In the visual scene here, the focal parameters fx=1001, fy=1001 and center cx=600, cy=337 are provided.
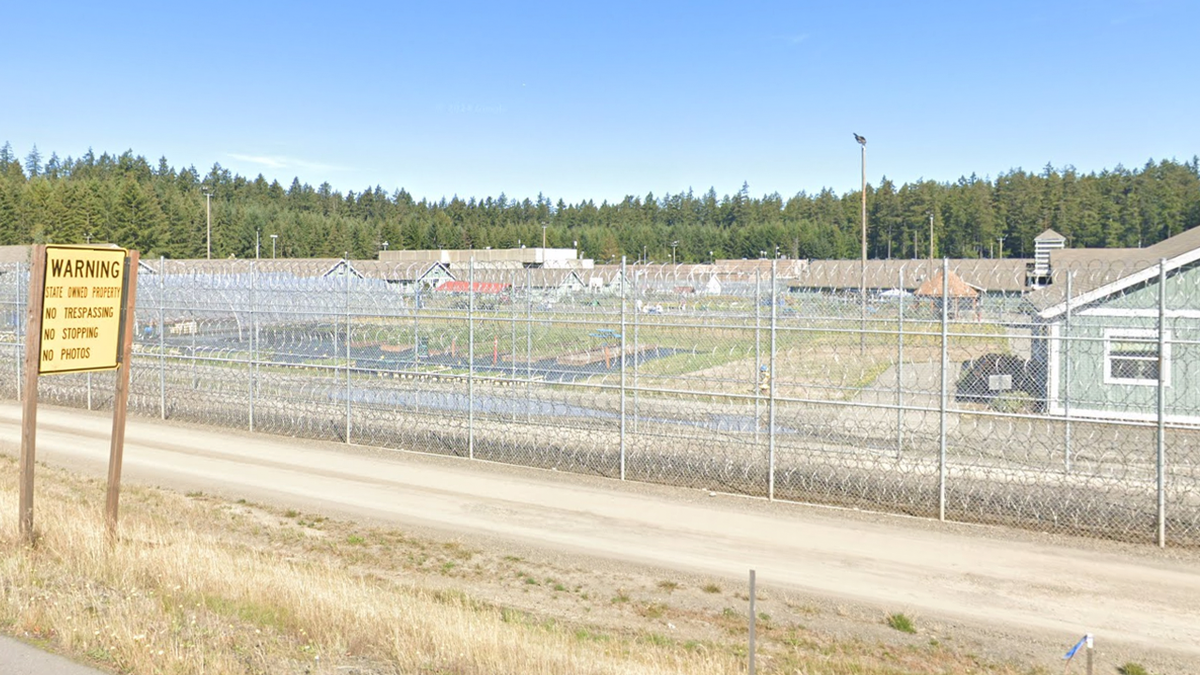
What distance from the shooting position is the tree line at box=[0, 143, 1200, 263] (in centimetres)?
9181

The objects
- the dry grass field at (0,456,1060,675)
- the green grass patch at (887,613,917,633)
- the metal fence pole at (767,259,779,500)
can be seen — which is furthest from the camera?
the metal fence pole at (767,259,779,500)

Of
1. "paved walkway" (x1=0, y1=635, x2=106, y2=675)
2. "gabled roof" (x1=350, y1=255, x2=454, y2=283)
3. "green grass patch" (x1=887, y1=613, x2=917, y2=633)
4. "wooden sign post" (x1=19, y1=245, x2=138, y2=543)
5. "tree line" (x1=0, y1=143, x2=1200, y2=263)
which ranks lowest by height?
"green grass patch" (x1=887, y1=613, x2=917, y2=633)

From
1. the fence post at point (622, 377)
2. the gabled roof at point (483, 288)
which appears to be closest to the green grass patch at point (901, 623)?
the fence post at point (622, 377)

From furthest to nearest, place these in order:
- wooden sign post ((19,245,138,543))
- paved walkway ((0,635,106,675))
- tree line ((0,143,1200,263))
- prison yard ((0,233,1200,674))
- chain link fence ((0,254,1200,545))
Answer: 1. tree line ((0,143,1200,263))
2. chain link fence ((0,254,1200,545))
3. wooden sign post ((19,245,138,543))
4. prison yard ((0,233,1200,674))
5. paved walkway ((0,635,106,675))

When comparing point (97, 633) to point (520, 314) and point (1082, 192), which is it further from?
point (1082, 192)

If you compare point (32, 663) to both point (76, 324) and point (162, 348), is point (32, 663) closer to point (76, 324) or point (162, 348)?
point (76, 324)

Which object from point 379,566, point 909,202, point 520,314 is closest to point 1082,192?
point 909,202

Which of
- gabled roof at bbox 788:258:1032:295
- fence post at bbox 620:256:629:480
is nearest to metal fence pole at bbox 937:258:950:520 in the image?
gabled roof at bbox 788:258:1032:295

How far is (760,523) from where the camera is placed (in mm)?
12648

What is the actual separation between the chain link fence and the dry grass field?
4273 mm

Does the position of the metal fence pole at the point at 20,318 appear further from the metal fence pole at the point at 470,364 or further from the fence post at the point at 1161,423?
the fence post at the point at 1161,423

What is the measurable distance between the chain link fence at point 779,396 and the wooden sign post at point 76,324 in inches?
251

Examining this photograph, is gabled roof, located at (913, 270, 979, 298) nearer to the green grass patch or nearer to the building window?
the building window

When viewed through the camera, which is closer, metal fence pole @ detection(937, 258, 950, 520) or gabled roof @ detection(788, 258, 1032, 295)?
metal fence pole @ detection(937, 258, 950, 520)
